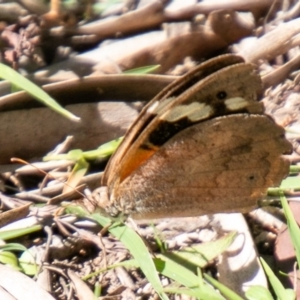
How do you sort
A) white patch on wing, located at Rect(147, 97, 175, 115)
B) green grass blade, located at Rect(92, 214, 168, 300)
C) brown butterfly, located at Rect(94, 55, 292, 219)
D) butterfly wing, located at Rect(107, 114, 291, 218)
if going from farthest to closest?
butterfly wing, located at Rect(107, 114, 291, 218)
brown butterfly, located at Rect(94, 55, 292, 219)
white patch on wing, located at Rect(147, 97, 175, 115)
green grass blade, located at Rect(92, 214, 168, 300)

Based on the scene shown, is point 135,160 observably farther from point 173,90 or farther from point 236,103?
point 236,103

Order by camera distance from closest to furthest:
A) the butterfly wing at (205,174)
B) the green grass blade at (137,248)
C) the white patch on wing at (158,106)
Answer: the green grass blade at (137,248), the white patch on wing at (158,106), the butterfly wing at (205,174)

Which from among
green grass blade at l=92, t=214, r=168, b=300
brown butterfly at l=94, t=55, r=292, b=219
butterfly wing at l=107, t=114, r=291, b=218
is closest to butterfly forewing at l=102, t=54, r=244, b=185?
brown butterfly at l=94, t=55, r=292, b=219

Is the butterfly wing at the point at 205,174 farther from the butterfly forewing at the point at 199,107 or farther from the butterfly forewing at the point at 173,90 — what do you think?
the butterfly forewing at the point at 173,90

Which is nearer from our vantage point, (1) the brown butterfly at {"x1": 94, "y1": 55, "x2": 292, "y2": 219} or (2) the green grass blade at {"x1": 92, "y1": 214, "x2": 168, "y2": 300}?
(2) the green grass blade at {"x1": 92, "y1": 214, "x2": 168, "y2": 300}

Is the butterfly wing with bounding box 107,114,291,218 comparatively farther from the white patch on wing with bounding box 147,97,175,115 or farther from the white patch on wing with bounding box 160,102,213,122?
the white patch on wing with bounding box 147,97,175,115

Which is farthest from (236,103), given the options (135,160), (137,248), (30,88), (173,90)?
(30,88)

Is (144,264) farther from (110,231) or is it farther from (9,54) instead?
(9,54)

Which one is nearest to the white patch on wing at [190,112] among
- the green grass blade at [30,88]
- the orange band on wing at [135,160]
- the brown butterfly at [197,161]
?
the brown butterfly at [197,161]
